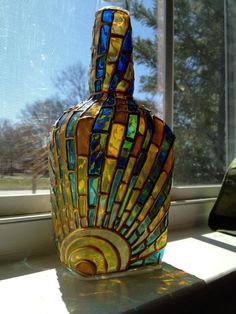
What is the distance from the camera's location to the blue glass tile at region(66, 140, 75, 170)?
386 mm

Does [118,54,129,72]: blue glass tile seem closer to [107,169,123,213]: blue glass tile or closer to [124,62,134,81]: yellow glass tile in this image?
[124,62,134,81]: yellow glass tile

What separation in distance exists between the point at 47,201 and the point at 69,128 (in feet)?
0.71

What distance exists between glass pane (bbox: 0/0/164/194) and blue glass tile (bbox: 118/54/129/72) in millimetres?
215

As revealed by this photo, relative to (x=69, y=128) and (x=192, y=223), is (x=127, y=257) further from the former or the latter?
(x=192, y=223)

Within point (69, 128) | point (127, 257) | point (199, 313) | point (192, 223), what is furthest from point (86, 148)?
point (192, 223)

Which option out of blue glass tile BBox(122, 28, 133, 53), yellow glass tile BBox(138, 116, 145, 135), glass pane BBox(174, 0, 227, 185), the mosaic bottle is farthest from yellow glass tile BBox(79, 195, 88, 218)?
glass pane BBox(174, 0, 227, 185)

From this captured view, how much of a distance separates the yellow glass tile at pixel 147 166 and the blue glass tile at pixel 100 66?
119mm

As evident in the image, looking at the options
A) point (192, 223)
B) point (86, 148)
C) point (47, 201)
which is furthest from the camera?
point (192, 223)

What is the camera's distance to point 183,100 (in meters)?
0.91

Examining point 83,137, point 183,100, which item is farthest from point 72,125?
point 183,100

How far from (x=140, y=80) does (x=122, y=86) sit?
0.35 m

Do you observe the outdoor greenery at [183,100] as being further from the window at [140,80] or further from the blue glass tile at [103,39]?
the blue glass tile at [103,39]

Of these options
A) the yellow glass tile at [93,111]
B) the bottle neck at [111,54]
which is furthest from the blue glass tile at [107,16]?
the yellow glass tile at [93,111]

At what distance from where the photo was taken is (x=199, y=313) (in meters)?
0.41
